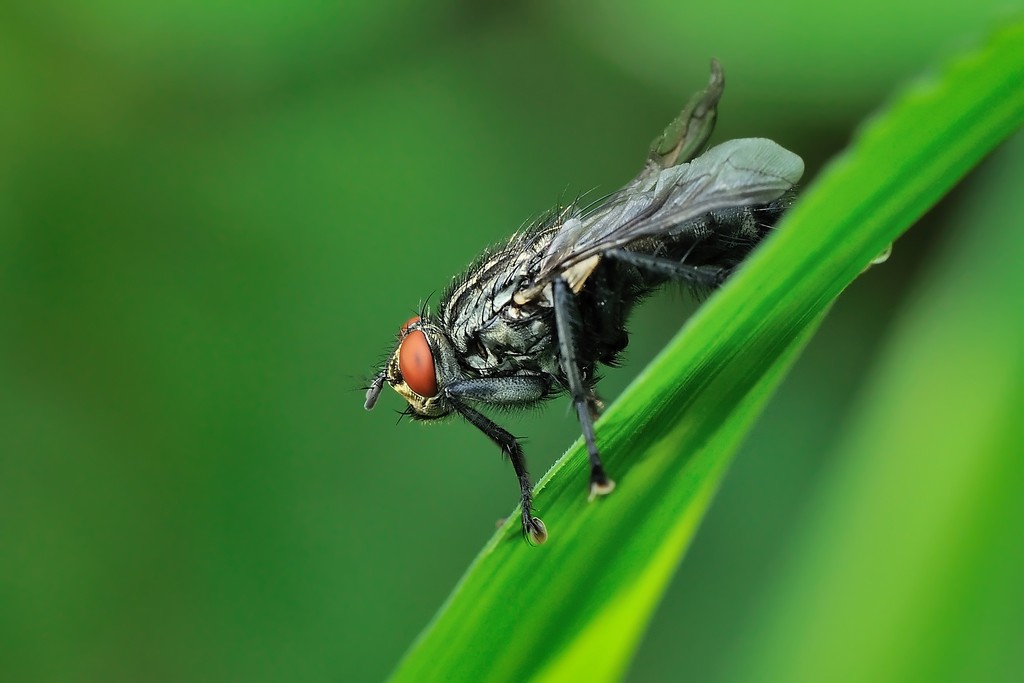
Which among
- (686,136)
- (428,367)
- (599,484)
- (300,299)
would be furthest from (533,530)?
(300,299)

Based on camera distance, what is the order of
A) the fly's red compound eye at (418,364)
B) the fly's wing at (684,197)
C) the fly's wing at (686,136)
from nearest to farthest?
the fly's wing at (684,197) → the fly's red compound eye at (418,364) → the fly's wing at (686,136)

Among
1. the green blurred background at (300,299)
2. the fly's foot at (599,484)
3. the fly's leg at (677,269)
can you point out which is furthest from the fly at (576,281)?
the green blurred background at (300,299)

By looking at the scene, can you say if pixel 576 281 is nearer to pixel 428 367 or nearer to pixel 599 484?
pixel 428 367

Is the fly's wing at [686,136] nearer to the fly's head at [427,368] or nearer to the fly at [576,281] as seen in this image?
the fly at [576,281]

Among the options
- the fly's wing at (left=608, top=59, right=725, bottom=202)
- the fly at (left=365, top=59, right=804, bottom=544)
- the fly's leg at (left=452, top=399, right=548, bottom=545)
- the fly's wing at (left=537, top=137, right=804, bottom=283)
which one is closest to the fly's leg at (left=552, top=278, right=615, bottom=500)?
the fly at (left=365, top=59, right=804, bottom=544)

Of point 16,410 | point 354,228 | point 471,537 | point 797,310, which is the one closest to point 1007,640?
point 797,310

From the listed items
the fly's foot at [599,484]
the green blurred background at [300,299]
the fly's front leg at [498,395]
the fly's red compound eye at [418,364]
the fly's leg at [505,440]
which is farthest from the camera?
the green blurred background at [300,299]
